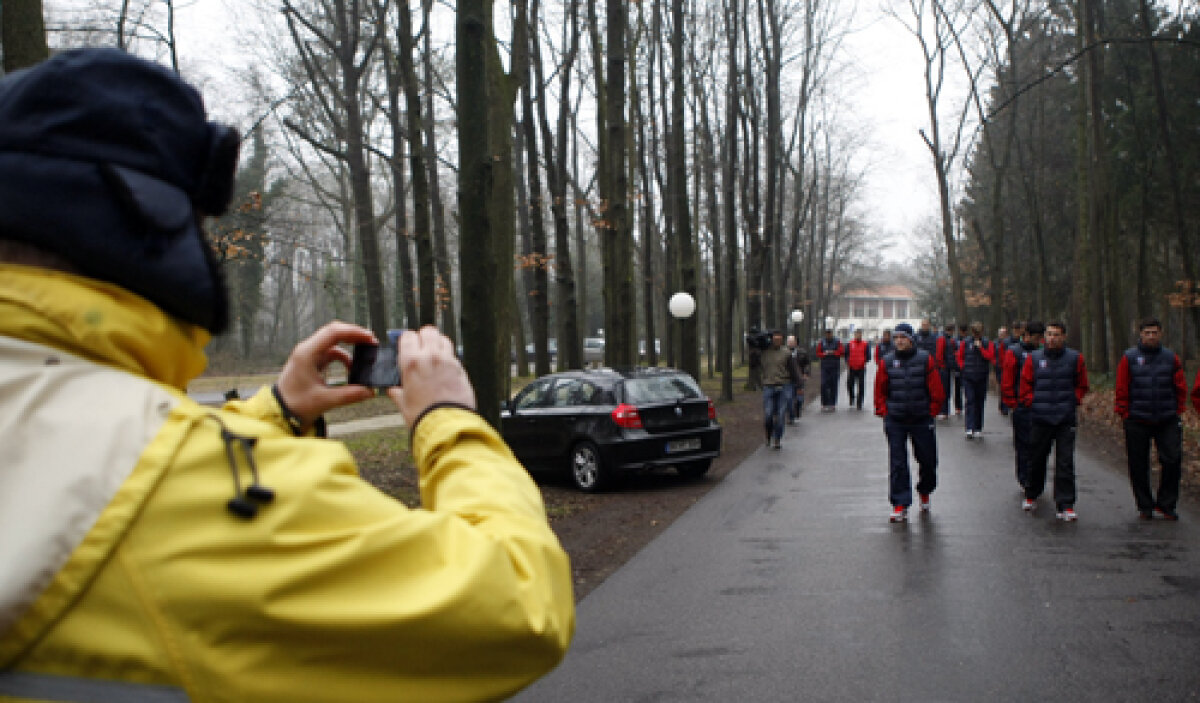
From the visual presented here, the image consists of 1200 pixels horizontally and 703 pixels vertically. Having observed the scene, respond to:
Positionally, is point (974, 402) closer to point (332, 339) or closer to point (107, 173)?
point (332, 339)

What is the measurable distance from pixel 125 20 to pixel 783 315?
110 ft

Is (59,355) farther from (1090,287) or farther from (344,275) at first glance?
(344,275)

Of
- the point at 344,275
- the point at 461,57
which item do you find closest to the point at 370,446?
the point at 461,57

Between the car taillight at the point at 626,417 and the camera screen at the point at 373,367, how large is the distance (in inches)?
440

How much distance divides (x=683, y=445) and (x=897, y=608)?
6.70 m

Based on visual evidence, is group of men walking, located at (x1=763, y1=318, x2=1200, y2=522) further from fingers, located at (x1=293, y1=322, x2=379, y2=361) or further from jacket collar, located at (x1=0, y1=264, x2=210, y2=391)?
jacket collar, located at (x1=0, y1=264, x2=210, y2=391)

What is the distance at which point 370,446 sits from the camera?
53.9 ft

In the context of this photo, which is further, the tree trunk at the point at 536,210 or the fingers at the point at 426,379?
the tree trunk at the point at 536,210

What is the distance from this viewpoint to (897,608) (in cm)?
654

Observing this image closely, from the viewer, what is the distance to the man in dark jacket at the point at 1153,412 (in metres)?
9.60

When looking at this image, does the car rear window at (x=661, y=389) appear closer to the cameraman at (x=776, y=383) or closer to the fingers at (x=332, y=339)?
the cameraman at (x=776, y=383)

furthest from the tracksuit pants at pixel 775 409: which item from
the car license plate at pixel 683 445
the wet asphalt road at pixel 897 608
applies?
the wet asphalt road at pixel 897 608

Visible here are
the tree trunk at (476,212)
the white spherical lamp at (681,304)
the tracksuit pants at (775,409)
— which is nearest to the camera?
the tree trunk at (476,212)

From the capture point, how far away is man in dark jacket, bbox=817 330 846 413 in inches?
1013
